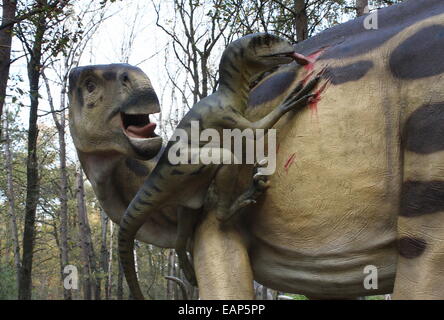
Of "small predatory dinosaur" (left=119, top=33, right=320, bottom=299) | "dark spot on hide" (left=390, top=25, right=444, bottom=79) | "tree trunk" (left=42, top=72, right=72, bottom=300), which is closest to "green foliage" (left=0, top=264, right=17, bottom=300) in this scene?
"tree trunk" (left=42, top=72, right=72, bottom=300)

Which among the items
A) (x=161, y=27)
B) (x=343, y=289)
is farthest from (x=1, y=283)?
(x=343, y=289)

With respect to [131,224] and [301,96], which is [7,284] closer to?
[131,224]

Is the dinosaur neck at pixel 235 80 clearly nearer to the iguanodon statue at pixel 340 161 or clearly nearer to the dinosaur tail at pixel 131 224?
the iguanodon statue at pixel 340 161

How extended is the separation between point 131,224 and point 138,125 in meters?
0.54

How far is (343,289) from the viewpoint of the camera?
2.73 m

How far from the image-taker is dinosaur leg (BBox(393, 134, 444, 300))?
2284 mm

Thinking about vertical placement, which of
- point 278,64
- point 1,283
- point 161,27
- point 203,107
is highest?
point 161,27

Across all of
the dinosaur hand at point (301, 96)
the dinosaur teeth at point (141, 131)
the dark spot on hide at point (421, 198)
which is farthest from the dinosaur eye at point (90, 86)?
the dark spot on hide at point (421, 198)

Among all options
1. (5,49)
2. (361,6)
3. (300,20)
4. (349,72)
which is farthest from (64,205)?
(349,72)

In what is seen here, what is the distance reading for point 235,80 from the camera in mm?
2895

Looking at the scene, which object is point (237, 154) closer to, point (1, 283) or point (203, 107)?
point (203, 107)

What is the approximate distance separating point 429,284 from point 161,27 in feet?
31.2

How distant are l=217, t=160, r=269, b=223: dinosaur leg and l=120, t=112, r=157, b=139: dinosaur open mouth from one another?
0.45 meters

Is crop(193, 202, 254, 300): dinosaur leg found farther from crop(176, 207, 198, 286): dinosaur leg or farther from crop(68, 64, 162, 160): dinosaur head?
crop(68, 64, 162, 160): dinosaur head
